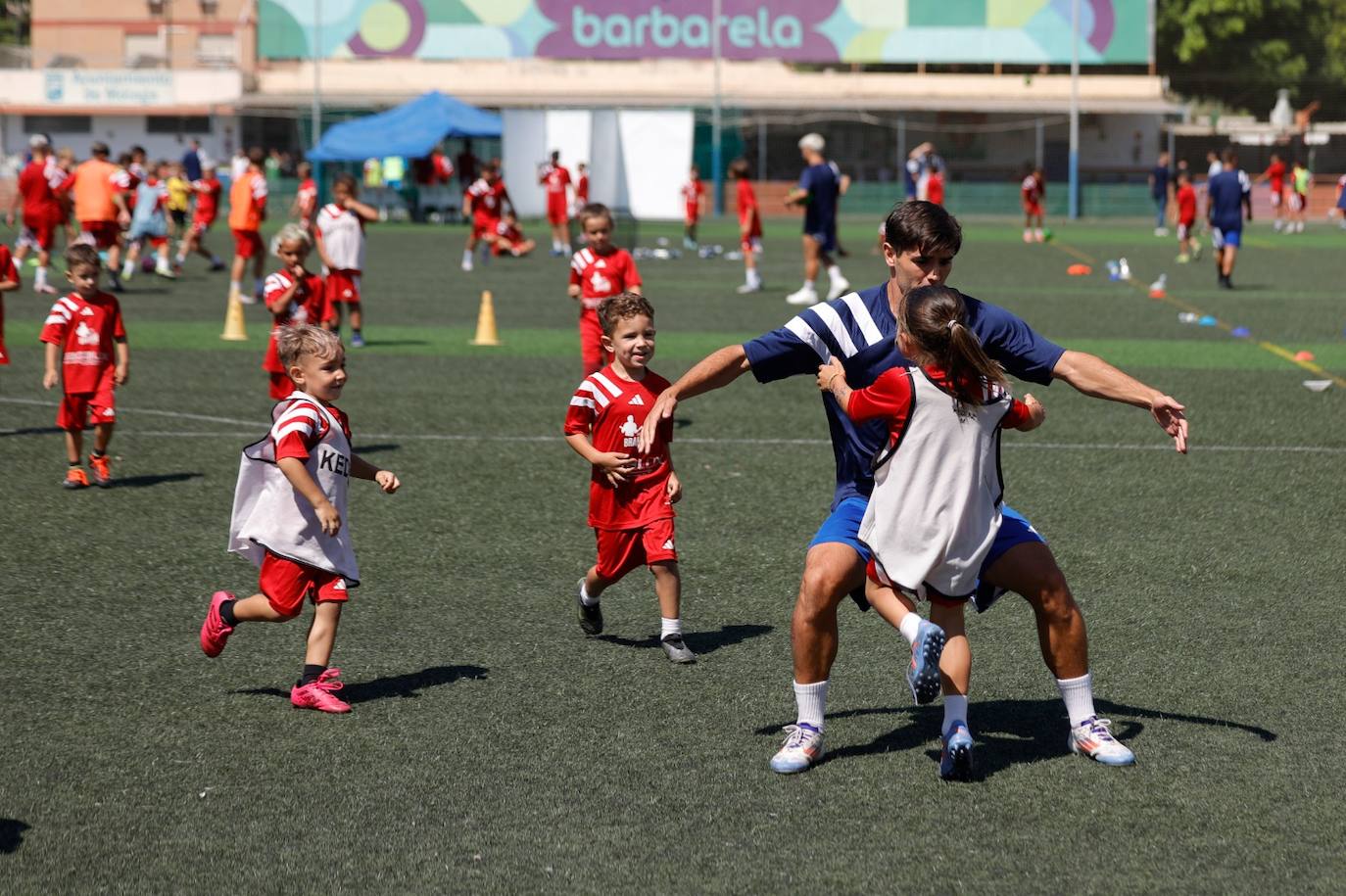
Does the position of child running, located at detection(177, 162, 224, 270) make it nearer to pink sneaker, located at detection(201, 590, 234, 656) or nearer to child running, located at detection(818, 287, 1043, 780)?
pink sneaker, located at detection(201, 590, 234, 656)

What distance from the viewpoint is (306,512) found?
644cm

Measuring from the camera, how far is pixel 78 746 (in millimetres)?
5887

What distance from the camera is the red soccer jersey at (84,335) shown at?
35.4 ft

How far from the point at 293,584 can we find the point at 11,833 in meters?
1.59

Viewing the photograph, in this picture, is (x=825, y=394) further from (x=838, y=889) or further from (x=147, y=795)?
(x=147, y=795)

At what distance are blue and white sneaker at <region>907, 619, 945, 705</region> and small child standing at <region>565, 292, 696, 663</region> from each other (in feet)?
6.26

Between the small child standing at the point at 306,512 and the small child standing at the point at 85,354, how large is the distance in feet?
14.9

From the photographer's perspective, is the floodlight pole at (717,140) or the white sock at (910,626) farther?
the floodlight pole at (717,140)

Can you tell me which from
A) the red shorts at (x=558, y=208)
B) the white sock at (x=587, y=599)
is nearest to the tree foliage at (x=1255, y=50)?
the red shorts at (x=558, y=208)

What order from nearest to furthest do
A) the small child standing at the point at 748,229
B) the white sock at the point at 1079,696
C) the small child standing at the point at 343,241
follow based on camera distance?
the white sock at the point at 1079,696, the small child standing at the point at 343,241, the small child standing at the point at 748,229

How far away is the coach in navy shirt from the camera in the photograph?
18.1 ft

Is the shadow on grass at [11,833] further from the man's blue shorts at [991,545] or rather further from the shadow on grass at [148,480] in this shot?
the shadow on grass at [148,480]

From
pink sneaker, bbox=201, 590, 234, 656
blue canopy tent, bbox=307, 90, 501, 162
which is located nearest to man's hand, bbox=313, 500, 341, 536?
pink sneaker, bbox=201, 590, 234, 656

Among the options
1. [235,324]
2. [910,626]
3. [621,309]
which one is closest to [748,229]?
[235,324]
